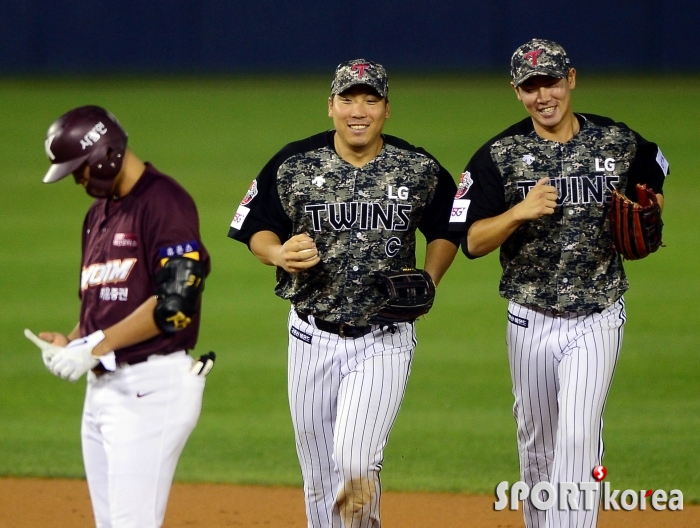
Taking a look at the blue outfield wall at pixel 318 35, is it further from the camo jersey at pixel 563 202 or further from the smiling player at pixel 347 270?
the smiling player at pixel 347 270

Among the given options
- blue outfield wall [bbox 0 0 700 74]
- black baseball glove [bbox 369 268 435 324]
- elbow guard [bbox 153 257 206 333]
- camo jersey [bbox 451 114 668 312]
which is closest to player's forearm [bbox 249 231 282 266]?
black baseball glove [bbox 369 268 435 324]

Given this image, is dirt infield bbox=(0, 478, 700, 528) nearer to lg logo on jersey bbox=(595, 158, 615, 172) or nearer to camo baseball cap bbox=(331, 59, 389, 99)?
lg logo on jersey bbox=(595, 158, 615, 172)

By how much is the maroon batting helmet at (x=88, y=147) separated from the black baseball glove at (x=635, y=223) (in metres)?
1.92

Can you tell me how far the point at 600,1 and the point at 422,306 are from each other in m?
20.1

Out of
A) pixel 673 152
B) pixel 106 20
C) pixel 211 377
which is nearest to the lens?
pixel 211 377

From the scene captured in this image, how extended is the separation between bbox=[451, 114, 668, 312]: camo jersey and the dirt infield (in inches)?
60.4

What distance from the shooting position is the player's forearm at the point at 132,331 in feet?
11.8

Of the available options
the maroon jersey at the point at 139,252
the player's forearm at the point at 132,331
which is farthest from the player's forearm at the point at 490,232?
the player's forearm at the point at 132,331

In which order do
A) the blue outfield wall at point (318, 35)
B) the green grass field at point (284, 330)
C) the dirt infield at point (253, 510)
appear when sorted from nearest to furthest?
the dirt infield at point (253, 510) → the green grass field at point (284, 330) → the blue outfield wall at point (318, 35)

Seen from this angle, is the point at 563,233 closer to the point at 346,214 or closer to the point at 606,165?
the point at 606,165

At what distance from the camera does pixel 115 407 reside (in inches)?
145

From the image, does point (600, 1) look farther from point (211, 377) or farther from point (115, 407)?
point (115, 407)

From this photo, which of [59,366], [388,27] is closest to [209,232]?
[59,366]

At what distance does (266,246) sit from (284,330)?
17.2 ft
